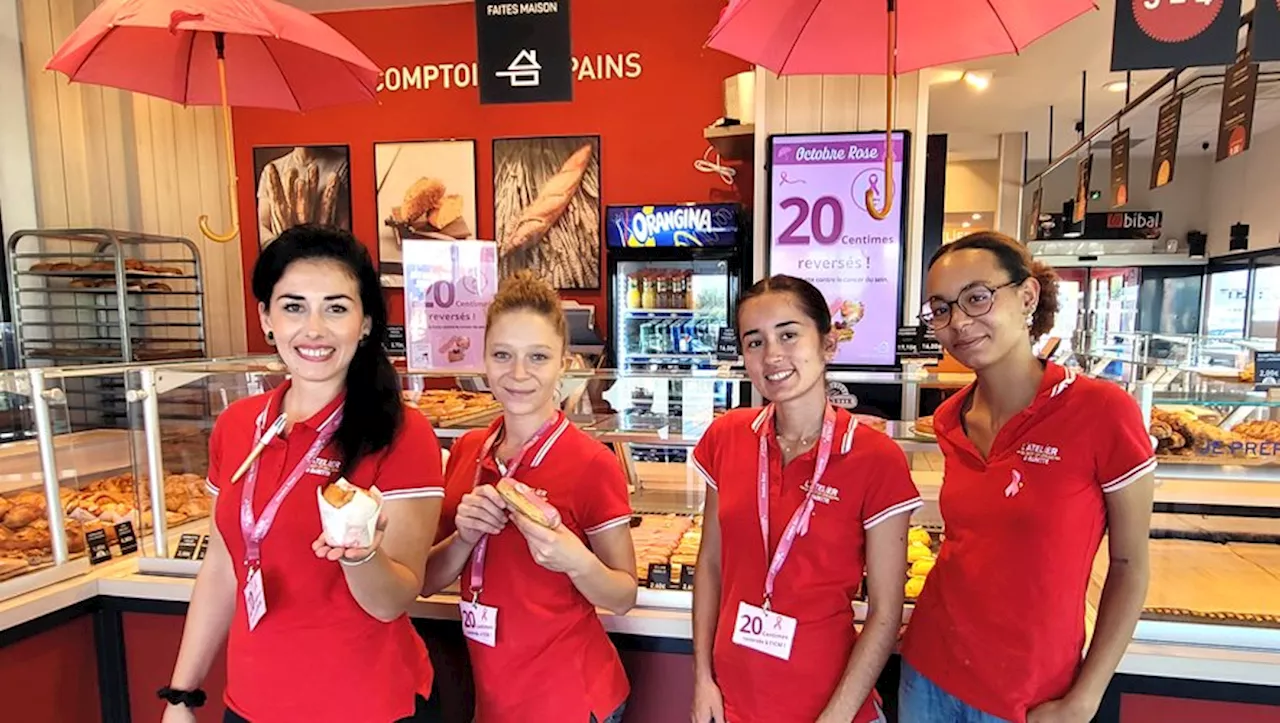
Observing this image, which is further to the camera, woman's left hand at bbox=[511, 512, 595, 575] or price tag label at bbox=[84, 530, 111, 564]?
price tag label at bbox=[84, 530, 111, 564]

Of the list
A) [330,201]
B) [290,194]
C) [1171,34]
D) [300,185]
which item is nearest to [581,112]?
[330,201]

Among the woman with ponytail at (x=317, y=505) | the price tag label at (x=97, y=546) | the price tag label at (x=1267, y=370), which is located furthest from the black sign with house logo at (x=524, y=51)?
the price tag label at (x=1267, y=370)

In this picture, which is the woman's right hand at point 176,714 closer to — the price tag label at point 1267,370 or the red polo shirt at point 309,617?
the red polo shirt at point 309,617

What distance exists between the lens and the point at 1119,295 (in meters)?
12.1

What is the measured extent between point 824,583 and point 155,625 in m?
2.10

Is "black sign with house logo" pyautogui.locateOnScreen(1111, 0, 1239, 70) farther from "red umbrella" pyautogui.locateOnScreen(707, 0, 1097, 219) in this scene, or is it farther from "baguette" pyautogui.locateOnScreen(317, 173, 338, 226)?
"baguette" pyautogui.locateOnScreen(317, 173, 338, 226)

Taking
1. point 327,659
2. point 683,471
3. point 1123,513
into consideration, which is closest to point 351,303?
point 327,659

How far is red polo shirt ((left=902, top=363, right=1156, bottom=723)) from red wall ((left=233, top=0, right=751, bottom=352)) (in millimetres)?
4617

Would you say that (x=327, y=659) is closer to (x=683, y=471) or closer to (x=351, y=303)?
(x=351, y=303)

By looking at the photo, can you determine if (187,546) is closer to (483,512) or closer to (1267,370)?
(483,512)

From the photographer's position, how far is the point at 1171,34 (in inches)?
89.2

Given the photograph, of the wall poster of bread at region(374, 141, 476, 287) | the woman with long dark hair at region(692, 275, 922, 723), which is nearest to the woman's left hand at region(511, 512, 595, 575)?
the woman with long dark hair at region(692, 275, 922, 723)

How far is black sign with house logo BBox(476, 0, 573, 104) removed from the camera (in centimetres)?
307

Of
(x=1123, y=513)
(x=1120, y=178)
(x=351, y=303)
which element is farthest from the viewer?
(x=1120, y=178)
